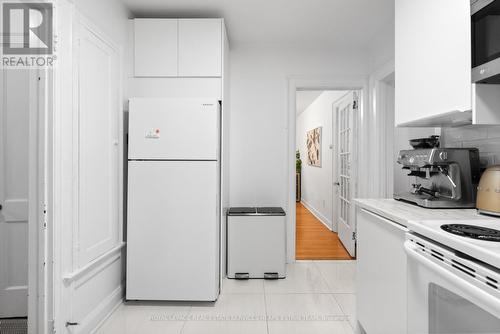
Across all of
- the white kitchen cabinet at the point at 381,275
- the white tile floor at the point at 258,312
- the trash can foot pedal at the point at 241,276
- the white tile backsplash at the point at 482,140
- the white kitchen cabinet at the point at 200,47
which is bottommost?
the white tile floor at the point at 258,312

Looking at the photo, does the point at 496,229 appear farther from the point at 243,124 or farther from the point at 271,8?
the point at 243,124

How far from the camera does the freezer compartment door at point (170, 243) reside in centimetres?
234

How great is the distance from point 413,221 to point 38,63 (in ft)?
6.71

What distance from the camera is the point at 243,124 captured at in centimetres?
333

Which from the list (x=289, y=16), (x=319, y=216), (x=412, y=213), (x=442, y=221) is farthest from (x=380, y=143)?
(x=319, y=216)

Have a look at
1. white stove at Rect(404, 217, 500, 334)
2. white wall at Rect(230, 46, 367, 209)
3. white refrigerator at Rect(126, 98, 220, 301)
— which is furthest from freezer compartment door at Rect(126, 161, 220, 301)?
white stove at Rect(404, 217, 500, 334)

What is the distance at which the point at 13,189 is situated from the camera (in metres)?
2.12

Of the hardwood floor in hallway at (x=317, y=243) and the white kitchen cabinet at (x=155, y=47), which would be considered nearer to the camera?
the white kitchen cabinet at (x=155, y=47)

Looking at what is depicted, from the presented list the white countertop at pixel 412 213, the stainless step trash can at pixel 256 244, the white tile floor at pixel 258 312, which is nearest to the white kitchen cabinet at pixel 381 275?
the white countertop at pixel 412 213

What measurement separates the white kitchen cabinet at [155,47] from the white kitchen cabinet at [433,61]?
177 cm

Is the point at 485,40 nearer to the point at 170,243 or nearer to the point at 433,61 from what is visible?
the point at 433,61

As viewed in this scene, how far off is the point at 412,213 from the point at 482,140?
697 millimetres

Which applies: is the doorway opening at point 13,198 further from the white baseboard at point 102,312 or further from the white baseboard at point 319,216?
the white baseboard at point 319,216

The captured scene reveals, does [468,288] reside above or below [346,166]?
below
